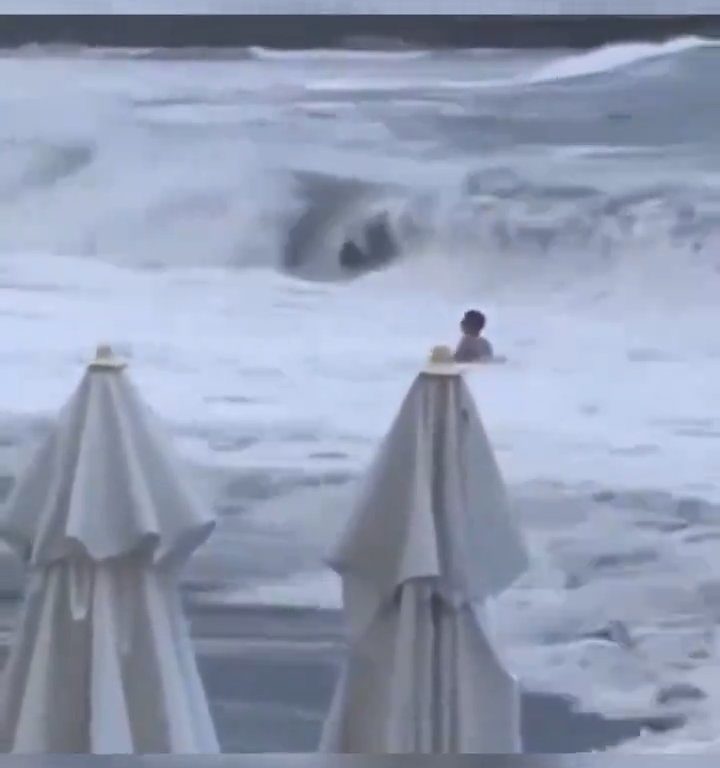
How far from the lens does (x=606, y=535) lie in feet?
5.77

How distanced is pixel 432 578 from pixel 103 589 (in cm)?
42

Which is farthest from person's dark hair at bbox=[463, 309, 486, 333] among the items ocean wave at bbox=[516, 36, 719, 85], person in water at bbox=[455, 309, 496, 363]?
ocean wave at bbox=[516, 36, 719, 85]

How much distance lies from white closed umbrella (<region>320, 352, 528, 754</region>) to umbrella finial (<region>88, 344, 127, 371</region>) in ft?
1.16

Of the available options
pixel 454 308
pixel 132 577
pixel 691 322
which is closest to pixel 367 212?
pixel 454 308

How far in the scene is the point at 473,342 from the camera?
1.76m

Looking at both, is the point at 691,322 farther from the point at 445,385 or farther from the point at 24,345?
the point at 24,345

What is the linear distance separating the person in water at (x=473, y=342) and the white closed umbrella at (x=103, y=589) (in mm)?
403

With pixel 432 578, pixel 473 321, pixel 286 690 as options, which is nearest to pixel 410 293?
pixel 473 321

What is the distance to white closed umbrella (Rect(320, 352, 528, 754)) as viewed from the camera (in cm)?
169

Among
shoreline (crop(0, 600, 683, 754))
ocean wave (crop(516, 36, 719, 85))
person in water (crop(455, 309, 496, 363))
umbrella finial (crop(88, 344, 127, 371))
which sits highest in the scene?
ocean wave (crop(516, 36, 719, 85))

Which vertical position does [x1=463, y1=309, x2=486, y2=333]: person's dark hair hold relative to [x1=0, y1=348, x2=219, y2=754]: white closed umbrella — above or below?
above

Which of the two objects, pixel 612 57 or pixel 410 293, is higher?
pixel 612 57

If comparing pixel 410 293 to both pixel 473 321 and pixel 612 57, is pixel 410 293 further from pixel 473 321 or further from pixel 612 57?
pixel 612 57

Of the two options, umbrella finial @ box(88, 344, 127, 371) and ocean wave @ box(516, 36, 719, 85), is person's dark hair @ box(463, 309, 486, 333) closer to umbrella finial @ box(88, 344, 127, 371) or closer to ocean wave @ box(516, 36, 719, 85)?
ocean wave @ box(516, 36, 719, 85)
